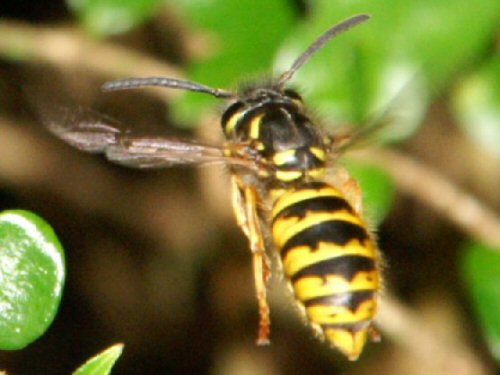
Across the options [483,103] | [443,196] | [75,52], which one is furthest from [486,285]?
[75,52]

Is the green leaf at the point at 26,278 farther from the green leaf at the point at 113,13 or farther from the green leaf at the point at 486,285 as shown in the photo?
the green leaf at the point at 486,285

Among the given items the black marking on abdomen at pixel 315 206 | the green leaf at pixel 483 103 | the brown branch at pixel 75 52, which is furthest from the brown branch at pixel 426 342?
the black marking on abdomen at pixel 315 206

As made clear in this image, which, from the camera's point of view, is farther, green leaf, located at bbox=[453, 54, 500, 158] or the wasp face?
green leaf, located at bbox=[453, 54, 500, 158]

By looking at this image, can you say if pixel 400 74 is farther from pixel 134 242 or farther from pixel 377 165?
pixel 134 242

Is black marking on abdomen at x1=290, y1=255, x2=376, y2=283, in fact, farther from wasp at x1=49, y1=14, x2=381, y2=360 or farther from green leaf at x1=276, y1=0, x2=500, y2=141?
green leaf at x1=276, y1=0, x2=500, y2=141

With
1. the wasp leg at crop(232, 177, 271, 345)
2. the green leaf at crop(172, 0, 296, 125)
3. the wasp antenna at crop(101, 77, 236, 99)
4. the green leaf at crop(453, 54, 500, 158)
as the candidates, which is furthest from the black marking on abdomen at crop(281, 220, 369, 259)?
A: the green leaf at crop(453, 54, 500, 158)

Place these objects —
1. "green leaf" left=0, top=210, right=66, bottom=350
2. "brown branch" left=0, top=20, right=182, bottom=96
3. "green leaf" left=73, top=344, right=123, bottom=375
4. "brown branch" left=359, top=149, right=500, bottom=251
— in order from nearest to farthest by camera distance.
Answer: "green leaf" left=73, top=344, right=123, bottom=375 → "green leaf" left=0, top=210, right=66, bottom=350 → "brown branch" left=359, top=149, right=500, bottom=251 → "brown branch" left=0, top=20, right=182, bottom=96
